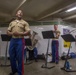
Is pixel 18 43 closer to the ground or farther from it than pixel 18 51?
farther from it

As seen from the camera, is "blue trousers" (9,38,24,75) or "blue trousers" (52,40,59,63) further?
"blue trousers" (52,40,59,63)

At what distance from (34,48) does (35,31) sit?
46.5 inches

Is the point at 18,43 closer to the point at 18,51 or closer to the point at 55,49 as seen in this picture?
the point at 18,51

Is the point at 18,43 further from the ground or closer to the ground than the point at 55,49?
further from the ground

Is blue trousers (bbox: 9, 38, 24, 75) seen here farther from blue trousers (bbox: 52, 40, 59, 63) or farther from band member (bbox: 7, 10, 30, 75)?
blue trousers (bbox: 52, 40, 59, 63)

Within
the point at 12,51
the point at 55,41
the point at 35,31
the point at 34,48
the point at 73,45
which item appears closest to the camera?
the point at 12,51

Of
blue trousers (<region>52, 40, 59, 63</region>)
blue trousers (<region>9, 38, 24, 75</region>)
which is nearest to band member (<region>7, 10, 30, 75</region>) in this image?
blue trousers (<region>9, 38, 24, 75</region>)

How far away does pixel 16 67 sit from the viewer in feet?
13.0

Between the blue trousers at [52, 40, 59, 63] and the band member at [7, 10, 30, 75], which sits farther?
the blue trousers at [52, 40, 59, 63]

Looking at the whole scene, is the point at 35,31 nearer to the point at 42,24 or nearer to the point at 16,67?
the point at 42,24

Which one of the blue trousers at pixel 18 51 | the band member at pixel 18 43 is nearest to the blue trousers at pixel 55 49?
the band member at pixel 18 43

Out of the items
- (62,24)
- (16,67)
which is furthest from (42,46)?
(16,67)

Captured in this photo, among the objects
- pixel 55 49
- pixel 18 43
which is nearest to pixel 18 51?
pixel 18 43

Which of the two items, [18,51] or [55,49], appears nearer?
[18,51]
